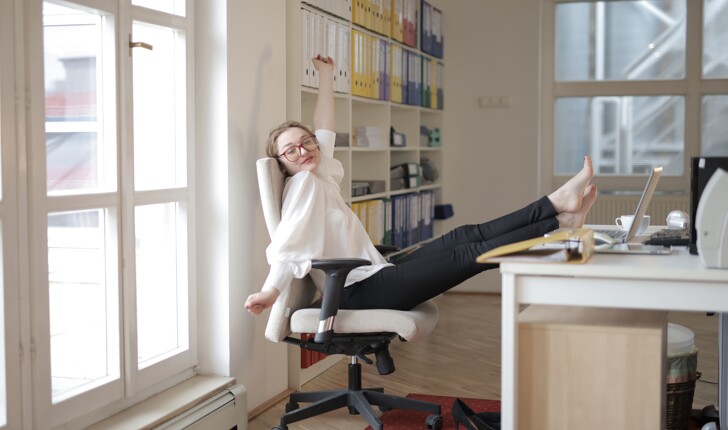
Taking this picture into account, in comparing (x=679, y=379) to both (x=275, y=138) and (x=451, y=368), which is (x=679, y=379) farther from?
(x=275, y=138)

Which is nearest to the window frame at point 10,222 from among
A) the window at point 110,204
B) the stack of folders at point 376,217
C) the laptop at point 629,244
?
the window at point 110,204

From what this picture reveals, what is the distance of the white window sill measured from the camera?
2727mm

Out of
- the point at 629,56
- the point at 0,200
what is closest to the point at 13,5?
the point at 0,200

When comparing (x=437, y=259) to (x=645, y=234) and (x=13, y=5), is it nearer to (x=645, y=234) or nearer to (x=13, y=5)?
(x=645, y=234)

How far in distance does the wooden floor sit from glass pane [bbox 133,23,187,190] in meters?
1.06

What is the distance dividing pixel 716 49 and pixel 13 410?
5.47 m

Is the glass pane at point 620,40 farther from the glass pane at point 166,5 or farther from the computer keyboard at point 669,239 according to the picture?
the glass pane at point 166,5

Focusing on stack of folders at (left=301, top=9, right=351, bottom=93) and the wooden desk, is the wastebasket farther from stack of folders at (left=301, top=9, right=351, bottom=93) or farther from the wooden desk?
stack of folders at (left=301, top=9, right=351, bottom=93)

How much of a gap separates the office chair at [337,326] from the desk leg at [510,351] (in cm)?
72

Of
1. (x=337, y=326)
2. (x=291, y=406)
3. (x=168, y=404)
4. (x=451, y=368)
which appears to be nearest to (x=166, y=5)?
(x=337, y=326)

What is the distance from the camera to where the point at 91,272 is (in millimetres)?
2688

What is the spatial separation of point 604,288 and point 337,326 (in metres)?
1.08

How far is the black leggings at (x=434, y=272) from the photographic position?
2979 millimetres

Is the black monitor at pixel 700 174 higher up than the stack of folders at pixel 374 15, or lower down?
lower down
